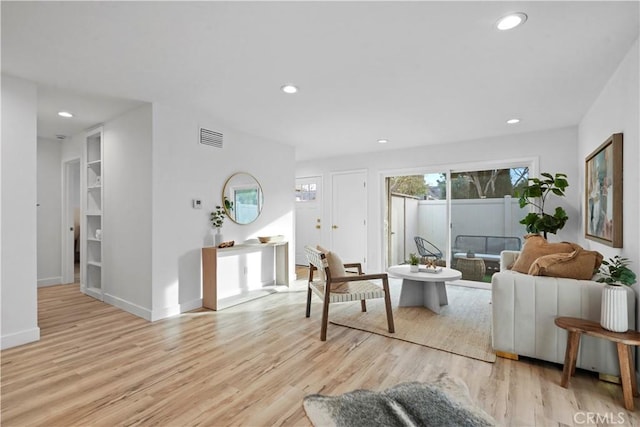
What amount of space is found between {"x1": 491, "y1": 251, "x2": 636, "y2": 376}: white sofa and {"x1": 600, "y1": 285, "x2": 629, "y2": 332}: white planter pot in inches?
7.6

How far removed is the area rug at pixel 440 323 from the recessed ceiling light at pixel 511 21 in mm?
A: 2419

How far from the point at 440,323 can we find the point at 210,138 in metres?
3.51

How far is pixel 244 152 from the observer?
4.50 meters

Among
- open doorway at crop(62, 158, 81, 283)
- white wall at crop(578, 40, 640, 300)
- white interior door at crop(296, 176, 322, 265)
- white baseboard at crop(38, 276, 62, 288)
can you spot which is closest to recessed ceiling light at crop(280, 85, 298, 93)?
white wall at crop(578, 40, 640, 300)

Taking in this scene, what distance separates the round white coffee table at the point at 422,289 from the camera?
365cm

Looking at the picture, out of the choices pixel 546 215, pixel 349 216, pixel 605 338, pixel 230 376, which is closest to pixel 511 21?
pixel 605 338

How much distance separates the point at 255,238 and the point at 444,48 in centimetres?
343

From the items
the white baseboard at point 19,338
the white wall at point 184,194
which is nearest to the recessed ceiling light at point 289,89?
the white wall at point 184,194

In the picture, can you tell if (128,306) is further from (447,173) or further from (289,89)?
(447,173)

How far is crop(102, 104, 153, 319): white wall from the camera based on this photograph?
3414 millimetres

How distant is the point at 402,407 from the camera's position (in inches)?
72.0

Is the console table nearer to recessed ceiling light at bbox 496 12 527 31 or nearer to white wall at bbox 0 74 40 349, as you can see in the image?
white wall at bbox 0 74 40 349

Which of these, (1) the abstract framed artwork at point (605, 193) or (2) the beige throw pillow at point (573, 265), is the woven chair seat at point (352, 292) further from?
(1) the abstract framed artwork at point (605, 193)

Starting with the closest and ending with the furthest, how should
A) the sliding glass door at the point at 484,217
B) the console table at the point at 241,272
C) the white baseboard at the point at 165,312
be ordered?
the white baseboard at the point at 165,312 < the console table at the point at 241,272 < the sliding glass door at the point at 484,217
